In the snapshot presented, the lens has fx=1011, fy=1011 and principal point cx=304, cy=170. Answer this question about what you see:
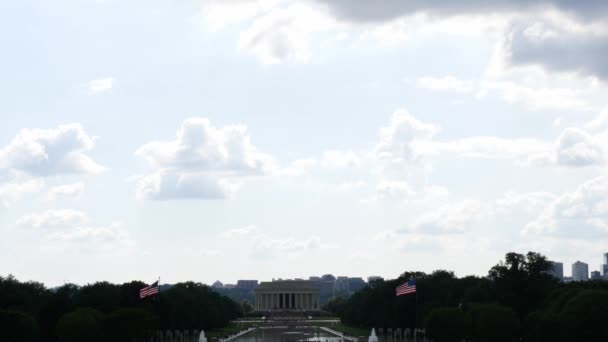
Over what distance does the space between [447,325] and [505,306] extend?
7.64 metres

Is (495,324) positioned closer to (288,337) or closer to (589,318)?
(589,318)

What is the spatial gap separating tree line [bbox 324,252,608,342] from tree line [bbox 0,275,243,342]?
2479 cm

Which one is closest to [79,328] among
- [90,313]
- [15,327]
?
[90,313]

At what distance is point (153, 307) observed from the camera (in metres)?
104

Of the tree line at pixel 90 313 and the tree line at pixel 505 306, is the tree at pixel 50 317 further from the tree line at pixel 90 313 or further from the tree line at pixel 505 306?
the tree line at pixel 505 306

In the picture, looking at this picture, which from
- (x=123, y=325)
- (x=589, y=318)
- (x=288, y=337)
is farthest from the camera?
(x=288, y=337)

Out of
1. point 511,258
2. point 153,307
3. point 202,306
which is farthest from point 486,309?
point 202,306

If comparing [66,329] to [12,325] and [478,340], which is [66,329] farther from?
[478,340]

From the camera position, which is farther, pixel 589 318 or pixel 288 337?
pixel 288 337

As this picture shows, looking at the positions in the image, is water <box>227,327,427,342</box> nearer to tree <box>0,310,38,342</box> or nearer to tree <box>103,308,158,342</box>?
tree <box>103,308,158,342</box>

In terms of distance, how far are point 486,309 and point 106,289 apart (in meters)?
40.6

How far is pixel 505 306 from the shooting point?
296ft

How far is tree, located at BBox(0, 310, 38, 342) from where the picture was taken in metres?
77.0

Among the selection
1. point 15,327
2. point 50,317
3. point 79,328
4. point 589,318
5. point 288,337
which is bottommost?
point 288,337
